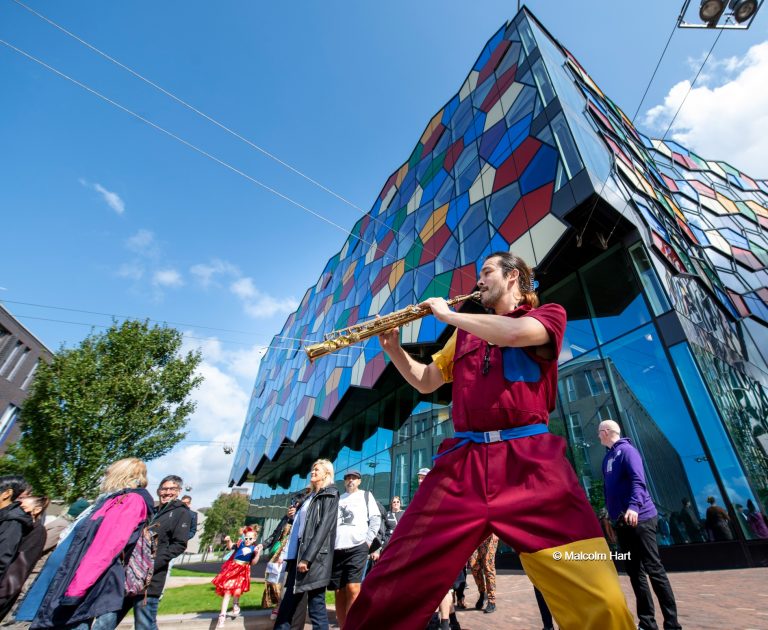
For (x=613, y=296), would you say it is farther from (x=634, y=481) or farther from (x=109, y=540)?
(x=109, y=540)

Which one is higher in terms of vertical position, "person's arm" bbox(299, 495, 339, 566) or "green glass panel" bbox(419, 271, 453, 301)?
"green glass panel" bbox(419, 271, 453, 301)

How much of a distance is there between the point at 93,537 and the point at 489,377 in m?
3.17

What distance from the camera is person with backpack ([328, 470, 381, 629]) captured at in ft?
13.8

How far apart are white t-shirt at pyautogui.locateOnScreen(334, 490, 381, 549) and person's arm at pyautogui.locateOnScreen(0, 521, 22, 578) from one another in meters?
2.90

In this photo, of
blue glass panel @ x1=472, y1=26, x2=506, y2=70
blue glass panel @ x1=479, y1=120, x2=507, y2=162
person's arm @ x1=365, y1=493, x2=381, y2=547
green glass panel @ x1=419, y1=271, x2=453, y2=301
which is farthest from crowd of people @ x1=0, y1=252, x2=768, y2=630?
blue glass panel @ x1=472, y1=26, x2=506, y2=70

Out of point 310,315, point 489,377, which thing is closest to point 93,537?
point 489,377

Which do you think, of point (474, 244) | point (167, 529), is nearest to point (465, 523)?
point (167, 529)

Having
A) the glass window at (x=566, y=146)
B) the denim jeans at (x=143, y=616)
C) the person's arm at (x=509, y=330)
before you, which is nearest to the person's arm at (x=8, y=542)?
the denim jeans at (x=143, y=616)

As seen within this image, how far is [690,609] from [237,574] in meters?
5.74

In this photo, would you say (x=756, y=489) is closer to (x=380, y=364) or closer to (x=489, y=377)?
(x=489, y=377)

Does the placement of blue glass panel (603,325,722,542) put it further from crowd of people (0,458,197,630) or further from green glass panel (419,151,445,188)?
green glass panel (419,151,445,188)

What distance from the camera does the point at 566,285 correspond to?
404 inches

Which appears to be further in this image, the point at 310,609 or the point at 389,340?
the point at 310,609

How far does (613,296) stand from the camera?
9070mm
